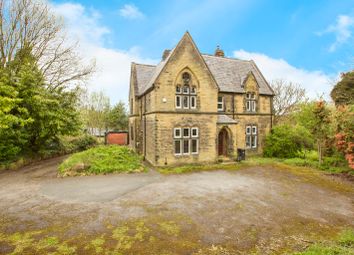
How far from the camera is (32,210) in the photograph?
28.6ft

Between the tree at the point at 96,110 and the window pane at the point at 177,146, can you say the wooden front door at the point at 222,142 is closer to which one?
the window pane at the point at 177,146

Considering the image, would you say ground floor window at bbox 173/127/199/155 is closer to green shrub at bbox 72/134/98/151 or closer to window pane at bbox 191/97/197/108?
window pane at bbox 191/97/197/108

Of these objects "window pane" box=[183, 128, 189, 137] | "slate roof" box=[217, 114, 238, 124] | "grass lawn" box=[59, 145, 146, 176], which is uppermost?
"slate roof" box=[217, 114, 238, 124]

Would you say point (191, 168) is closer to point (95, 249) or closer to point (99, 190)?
point (99, 190)

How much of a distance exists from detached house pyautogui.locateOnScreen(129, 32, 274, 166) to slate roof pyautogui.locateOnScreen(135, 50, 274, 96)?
0.49 ft

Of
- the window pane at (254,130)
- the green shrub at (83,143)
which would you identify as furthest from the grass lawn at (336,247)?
the green shrub at (83,143)

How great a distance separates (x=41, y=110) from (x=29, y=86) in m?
2.16

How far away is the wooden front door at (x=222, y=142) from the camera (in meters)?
20.8

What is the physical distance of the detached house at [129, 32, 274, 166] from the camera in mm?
17000

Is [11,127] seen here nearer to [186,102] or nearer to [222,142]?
[186,102]

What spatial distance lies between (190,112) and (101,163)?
831 cm

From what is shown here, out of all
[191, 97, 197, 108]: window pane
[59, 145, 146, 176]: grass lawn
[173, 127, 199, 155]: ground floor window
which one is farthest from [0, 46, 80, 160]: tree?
[191, 97, 197, 108]: window pane

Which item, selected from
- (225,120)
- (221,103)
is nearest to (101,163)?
(225,120)

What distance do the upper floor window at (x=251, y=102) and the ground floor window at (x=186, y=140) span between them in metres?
8.18
